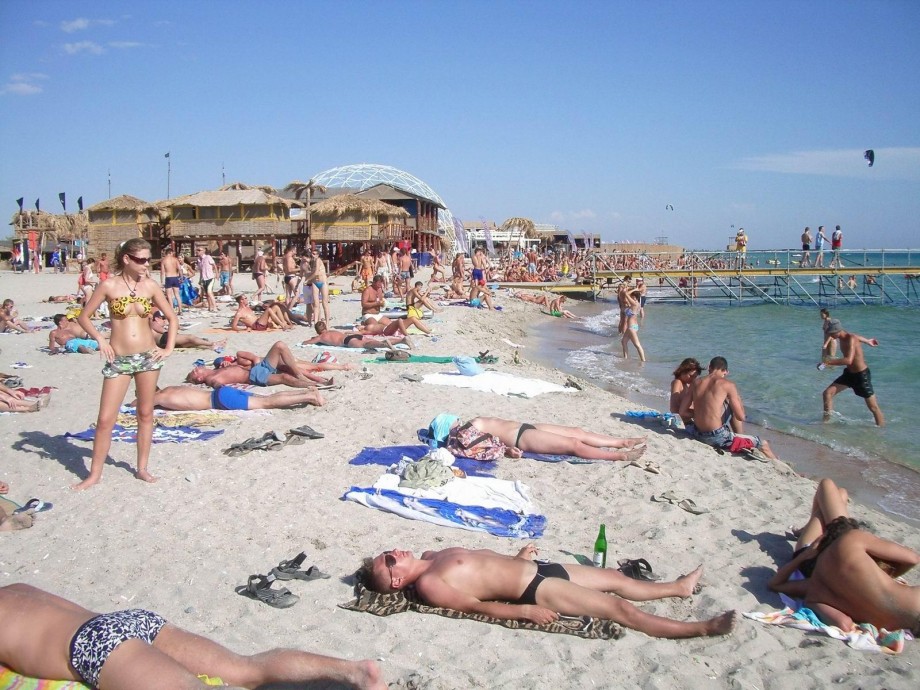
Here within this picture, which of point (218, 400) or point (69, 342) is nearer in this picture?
point (218, 400)

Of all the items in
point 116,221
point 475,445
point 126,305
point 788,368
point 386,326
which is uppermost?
point 116,221

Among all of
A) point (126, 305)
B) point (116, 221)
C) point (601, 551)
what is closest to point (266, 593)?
point (601, 551)

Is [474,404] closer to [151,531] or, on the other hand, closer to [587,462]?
[587,462]

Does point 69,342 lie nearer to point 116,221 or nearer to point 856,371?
point 856,371

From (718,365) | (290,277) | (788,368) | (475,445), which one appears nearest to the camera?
(475,445)

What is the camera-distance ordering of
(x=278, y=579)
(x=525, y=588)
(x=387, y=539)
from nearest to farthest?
(x=525, y=588)
(x=278, y=579)
(x=387, y=539)

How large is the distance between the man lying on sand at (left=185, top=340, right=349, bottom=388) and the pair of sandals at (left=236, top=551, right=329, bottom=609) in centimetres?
425

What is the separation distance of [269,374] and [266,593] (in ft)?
15.6

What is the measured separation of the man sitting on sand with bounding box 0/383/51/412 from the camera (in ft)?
22.0

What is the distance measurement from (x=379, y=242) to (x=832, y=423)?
2117 centimetres

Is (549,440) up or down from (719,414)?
down

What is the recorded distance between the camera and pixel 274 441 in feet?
19.2

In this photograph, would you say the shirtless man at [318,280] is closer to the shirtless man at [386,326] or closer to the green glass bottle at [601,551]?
the shirtless man at [386,326]

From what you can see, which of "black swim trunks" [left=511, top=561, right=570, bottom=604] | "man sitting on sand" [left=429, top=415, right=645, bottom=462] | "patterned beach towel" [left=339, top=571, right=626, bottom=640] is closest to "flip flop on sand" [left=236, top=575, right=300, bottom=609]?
"patterned beach towel" [left=339, top=571, right=626, bottom=640]
